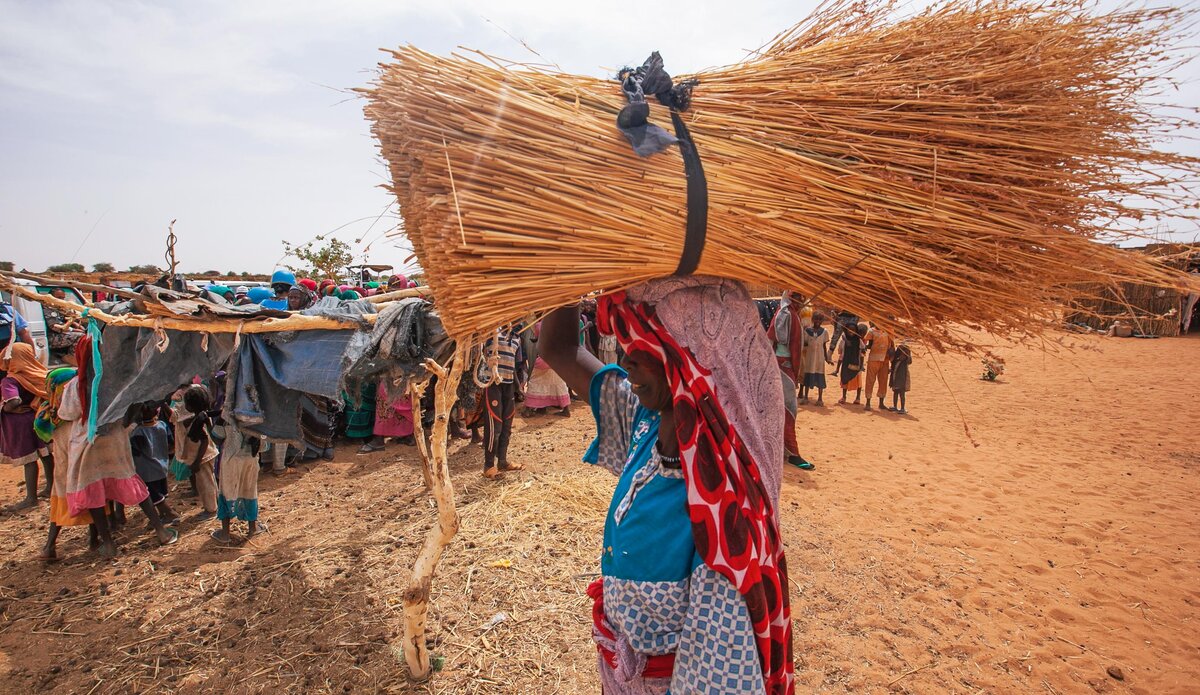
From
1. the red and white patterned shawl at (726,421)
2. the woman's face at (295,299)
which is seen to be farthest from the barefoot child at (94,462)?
the red and white patterned shawl at (726,421)

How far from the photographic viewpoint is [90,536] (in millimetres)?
4809

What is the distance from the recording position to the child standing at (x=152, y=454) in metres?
4.91

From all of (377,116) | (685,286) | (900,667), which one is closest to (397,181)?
(377,116)

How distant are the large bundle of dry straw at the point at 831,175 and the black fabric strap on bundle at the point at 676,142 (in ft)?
0.07

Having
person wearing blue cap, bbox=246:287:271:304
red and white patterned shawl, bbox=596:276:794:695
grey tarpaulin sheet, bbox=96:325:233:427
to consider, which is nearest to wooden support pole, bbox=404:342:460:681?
red and white patterned shawl, bbox=596:276:794:695

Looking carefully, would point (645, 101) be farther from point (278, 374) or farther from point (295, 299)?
point (295, 299)

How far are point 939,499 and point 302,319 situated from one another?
6.56 meters

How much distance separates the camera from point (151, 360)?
377cm

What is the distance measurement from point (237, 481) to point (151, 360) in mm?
1384

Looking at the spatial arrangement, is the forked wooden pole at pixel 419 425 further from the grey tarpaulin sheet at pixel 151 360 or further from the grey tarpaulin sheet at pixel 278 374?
the grey tarpaulin sheet at pixel 151 360

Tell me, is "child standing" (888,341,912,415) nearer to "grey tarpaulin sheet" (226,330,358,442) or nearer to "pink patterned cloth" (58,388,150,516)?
"grey tarpaulin sheet" (226,330,358,442)

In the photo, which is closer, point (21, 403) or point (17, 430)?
point (21, 403)

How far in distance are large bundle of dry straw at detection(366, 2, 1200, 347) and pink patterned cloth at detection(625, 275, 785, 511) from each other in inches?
3.8

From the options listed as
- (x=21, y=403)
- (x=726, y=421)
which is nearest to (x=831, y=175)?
(x=726, y=421)
